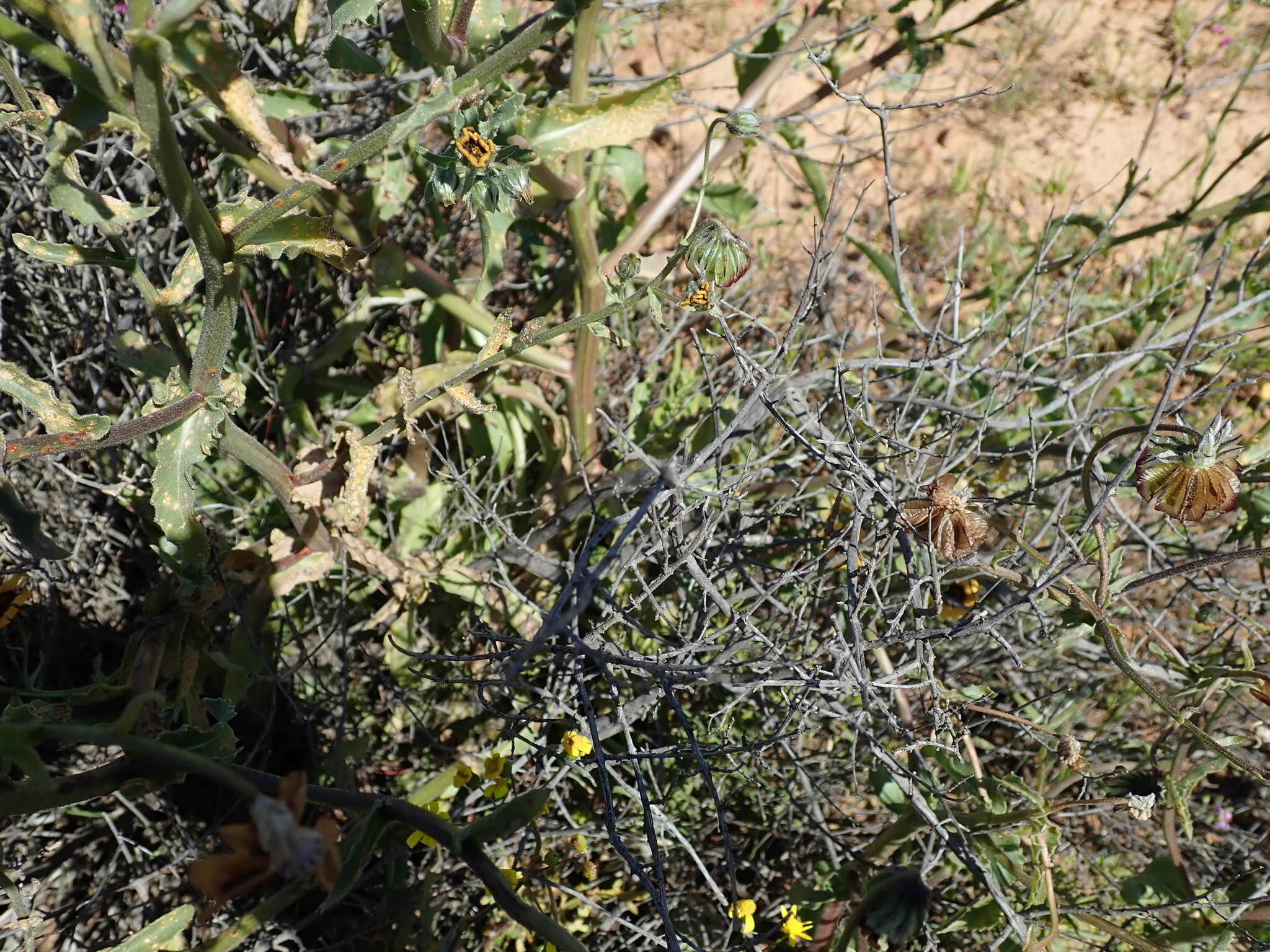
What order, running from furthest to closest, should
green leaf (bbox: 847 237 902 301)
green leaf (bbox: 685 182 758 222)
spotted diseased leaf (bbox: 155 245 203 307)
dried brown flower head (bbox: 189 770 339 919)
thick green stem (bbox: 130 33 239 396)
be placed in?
green leaf (bbox: 685 182 758 222) → green leaf (bbox: 847 237 902 301) → spotted diseased leaf (bbox: 155 245 203 307) → thick green stem (bbox: 130 33 239 396) → dried brown flower head (bbox: 189 770 339 919)

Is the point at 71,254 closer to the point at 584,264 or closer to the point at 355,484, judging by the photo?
the point at 355,484

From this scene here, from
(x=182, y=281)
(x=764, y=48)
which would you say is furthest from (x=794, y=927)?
(x=764, y=48)

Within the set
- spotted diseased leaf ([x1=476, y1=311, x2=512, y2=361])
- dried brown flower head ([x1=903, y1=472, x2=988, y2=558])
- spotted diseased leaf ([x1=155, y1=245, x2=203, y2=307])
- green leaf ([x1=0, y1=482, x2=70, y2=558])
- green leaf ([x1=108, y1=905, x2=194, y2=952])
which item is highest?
spotted diseased leaf ([x1=155, y1=245, x2=203, y2=307])

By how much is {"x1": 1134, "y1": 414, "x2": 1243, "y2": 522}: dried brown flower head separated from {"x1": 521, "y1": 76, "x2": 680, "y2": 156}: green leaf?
104 centimetres

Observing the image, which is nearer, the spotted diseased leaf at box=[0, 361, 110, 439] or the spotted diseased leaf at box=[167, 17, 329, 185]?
the spotted diseased leaf at box=[167, 17, 329, 185]

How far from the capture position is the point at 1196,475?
1.25 metres

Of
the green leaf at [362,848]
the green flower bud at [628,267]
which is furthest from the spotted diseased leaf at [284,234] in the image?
the green leaf at [362,848]

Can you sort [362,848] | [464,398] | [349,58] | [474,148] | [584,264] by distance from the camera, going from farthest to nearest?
[584,264] < [349,58] < [464,398] < [474,148] < [362,848]

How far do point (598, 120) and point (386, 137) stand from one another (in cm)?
68

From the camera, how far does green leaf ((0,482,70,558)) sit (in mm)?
1280

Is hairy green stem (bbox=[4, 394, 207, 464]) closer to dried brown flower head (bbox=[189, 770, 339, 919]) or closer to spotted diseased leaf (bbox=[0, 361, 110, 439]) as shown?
spotted diseased leaf (bbox=[0, 361, 110, 439])

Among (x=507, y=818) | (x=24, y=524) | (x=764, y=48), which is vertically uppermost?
(x=764, y=48)

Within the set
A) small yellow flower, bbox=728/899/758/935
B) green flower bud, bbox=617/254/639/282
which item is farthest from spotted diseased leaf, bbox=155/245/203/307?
small yellow flower, bbox=728/899/758/935

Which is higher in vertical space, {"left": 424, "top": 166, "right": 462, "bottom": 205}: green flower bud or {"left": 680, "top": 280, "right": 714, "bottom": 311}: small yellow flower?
{"left": 424, "top": 166, "right": 462, "bottom": 205}: green flower bud
